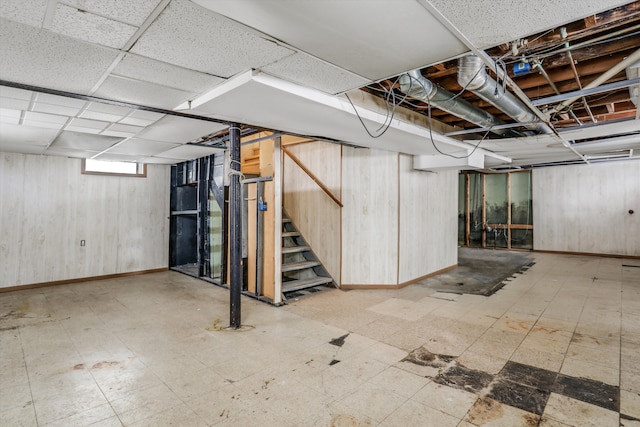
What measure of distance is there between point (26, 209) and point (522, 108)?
7215mm

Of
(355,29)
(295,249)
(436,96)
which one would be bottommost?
(295,249)

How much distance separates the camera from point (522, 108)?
3.32 meters

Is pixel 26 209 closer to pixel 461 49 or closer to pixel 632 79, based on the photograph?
pixel 461 49

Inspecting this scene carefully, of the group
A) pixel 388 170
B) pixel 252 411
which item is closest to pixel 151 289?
pixel 252 411

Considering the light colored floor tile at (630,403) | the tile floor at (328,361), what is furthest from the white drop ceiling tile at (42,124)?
the light colored floor tile at (630,403)

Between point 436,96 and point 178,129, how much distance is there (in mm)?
2884

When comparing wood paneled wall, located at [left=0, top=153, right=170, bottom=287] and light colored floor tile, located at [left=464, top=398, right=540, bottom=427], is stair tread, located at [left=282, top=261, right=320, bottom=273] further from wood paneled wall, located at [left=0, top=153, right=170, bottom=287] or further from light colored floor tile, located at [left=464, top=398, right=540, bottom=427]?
wood paneled wall, located at [left=0, top=153, right=170, bottom=287]

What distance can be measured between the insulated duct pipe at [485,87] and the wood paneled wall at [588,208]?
6389 millimetres

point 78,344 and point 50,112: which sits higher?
point 50,112

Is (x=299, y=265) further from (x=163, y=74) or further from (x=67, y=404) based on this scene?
(x=163, y=74)

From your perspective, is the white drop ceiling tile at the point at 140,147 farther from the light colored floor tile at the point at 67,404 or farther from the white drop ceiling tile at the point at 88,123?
the light colored floor tile at the point at 67,404

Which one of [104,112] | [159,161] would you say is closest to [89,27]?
[104,112]

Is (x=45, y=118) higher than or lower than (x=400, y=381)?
higher

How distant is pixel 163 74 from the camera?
89.4 inches
